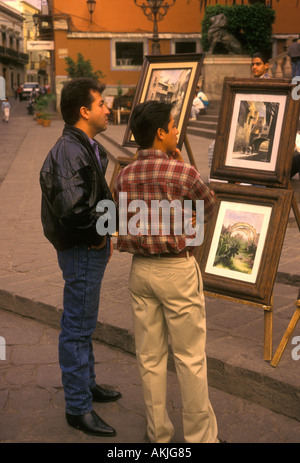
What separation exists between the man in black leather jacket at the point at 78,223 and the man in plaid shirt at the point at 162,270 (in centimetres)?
19

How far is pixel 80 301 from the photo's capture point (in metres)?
3.24

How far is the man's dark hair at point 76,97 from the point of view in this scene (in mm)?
3160

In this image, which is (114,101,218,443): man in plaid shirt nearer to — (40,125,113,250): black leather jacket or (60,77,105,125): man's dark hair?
(40,125,113,250): black leather jacket

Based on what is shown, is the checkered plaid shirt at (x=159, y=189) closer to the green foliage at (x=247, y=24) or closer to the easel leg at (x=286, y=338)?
the easel leg at (x=286, y=338)

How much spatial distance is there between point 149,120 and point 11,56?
7809 cm

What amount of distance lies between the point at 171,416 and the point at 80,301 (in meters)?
0.94

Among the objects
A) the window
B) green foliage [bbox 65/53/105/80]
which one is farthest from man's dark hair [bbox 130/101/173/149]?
the window

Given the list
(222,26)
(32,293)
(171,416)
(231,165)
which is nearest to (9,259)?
(32,293)

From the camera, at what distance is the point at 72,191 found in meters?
3.05

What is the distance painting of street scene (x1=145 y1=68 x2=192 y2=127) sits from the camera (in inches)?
210

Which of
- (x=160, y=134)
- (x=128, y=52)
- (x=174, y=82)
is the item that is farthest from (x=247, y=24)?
(x=160, y=134)

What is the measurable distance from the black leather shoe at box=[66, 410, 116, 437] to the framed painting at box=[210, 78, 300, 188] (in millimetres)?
1958

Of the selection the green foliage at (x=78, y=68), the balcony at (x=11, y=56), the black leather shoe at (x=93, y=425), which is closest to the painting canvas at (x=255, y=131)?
the black leather shoe at (x=93, y=425)

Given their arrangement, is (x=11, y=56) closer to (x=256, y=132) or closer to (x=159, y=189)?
(x=256, y=132)
